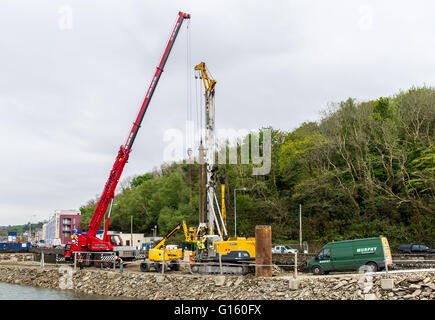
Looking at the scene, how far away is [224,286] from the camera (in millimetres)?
20953

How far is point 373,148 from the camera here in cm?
4888

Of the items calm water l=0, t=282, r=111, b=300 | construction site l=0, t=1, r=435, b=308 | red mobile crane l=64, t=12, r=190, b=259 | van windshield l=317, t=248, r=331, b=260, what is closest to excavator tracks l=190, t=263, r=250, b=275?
construction site l=0, t=1, r=435, b=308

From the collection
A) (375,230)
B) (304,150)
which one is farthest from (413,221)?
(304,150)

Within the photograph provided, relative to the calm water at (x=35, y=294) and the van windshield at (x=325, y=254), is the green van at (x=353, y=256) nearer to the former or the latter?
the van windshield at (x=325, y=254)

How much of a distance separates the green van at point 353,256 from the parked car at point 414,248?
18.7 metres

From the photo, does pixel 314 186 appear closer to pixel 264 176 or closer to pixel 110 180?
pixel 264 176

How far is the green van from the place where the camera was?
21.2 metres

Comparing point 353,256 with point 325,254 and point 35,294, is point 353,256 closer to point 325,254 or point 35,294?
point 325,254

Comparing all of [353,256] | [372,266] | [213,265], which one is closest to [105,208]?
[213,265]

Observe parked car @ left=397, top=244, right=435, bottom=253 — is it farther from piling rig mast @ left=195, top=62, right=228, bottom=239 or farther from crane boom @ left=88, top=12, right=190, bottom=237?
crane boom @ left=88, top=12, right=190, bottom=237

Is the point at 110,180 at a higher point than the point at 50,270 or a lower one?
higher

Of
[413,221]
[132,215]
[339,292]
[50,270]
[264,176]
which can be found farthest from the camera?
[132,215]

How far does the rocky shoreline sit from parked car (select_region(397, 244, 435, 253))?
22708 mm
